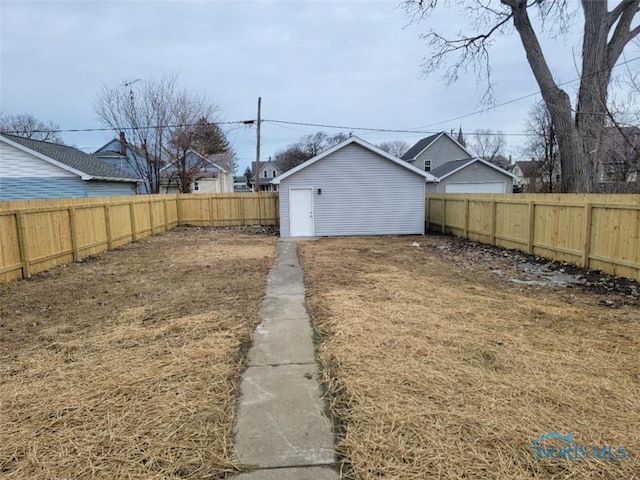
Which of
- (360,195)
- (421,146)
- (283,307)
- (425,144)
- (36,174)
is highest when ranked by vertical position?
(425,144)

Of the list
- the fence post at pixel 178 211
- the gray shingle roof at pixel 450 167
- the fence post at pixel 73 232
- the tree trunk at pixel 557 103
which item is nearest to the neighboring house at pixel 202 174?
the fence post at pixel 178 211

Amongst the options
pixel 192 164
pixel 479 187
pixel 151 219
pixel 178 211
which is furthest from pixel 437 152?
pixel 151 219

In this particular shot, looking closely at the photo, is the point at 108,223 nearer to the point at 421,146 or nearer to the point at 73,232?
the point at 73,232

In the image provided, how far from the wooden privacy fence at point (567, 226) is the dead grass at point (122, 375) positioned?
623 cm

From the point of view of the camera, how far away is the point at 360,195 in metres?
14.9

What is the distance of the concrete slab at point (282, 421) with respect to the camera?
221 centimetres

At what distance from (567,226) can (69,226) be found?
11.2 m

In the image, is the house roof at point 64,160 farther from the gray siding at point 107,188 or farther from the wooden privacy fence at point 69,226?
the wooden privacy fence at point 69,226

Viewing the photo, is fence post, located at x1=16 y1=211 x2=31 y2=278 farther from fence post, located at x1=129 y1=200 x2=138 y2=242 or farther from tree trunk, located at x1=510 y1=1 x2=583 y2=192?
tree trunk, located at x1=510 y1=1 x2=583 y2=192

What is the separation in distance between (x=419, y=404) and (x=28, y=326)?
15.5 feet

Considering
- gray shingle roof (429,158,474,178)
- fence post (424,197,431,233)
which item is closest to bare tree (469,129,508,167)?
gray shingle roof (429,158,474,178)

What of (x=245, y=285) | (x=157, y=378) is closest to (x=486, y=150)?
(x=245, y=285)

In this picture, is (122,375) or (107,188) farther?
(107,188)

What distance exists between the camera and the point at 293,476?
2.04 metres
